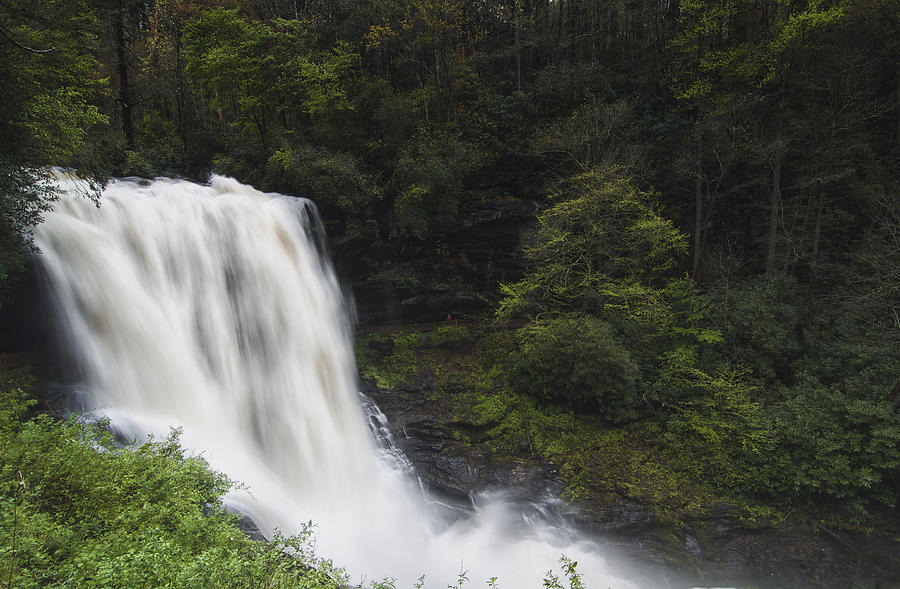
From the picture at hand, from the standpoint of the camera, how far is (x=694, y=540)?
8953mm

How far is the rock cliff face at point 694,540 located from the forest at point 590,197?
1.33ft

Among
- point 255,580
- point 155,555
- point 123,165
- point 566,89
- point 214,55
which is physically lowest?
point 255,580

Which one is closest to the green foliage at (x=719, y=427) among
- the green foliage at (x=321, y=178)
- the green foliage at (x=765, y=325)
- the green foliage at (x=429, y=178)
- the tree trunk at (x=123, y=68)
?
the green foliage at (x=765, y=325)

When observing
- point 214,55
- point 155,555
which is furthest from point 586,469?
point 214,55

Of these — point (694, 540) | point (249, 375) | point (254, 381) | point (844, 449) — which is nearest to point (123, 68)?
point (249, 375)

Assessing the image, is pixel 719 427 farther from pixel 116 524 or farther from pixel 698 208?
pixel 116 524

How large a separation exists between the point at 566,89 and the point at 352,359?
40.9 feet

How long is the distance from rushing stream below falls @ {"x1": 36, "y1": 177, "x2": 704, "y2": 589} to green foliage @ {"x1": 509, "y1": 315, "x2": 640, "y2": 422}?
3522 mm

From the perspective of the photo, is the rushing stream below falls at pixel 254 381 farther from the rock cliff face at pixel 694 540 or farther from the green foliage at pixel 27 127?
the green foliage at pixel 27 127

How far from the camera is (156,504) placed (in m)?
4.84

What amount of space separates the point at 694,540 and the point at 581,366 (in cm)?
437

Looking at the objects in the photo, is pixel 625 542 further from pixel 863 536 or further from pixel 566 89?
A: pixel 566 89

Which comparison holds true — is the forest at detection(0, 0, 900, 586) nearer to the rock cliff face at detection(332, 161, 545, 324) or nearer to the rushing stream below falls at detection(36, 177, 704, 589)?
the rock cliff face at detection(332, 161, 545, 324)

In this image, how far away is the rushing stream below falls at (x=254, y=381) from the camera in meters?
8.26
